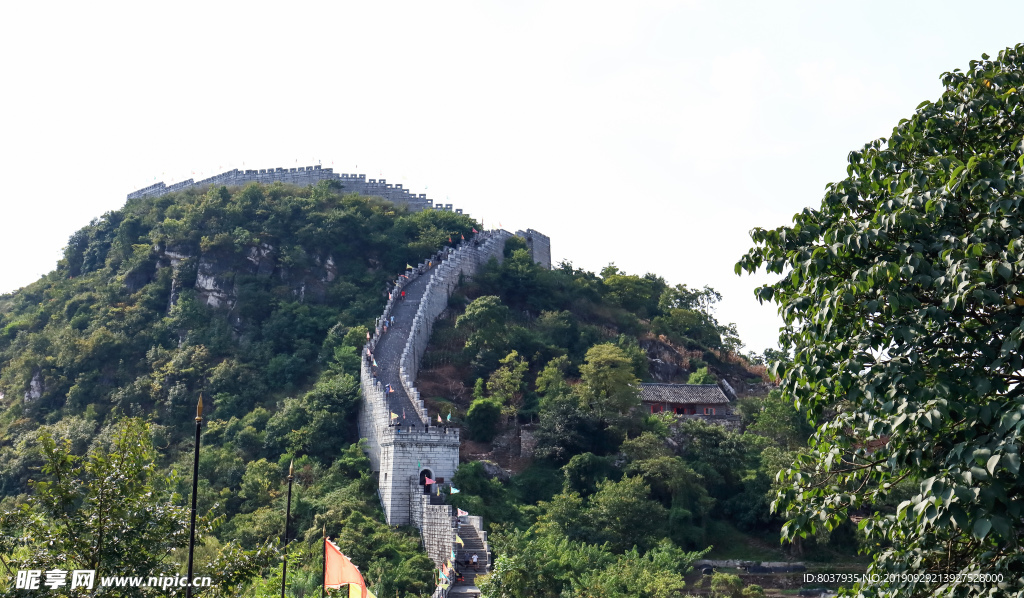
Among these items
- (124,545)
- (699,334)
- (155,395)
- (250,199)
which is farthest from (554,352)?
(124,545)

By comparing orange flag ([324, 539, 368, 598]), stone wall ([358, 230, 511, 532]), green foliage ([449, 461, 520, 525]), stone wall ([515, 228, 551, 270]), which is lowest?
orange flag ([324, 539, 368, 598])

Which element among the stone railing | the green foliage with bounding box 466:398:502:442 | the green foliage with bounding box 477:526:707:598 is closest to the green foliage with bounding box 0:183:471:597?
the stone railing

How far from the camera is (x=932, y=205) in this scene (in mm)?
8711

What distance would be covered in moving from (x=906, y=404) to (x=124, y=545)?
1091 cm

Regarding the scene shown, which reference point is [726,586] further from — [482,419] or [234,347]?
[234,347]

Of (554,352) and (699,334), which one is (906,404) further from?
(699,334)

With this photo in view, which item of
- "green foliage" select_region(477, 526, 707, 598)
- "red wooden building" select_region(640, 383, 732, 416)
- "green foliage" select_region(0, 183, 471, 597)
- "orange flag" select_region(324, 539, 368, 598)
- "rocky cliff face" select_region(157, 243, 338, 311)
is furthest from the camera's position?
"rocky cliff face" select_region(157, 243, 338, 311)

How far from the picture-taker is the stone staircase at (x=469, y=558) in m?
26.9

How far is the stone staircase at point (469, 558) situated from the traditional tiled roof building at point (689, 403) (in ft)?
50.4

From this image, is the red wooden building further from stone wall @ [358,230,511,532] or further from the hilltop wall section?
stone wall @ [358,230,511,532]

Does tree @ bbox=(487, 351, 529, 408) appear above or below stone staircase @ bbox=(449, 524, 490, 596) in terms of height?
above

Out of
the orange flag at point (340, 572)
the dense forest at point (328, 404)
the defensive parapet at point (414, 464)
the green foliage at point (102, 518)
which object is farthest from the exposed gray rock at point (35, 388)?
the green foliage at point (102, 518)

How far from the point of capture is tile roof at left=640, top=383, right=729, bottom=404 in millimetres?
43469

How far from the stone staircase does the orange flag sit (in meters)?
10.1
